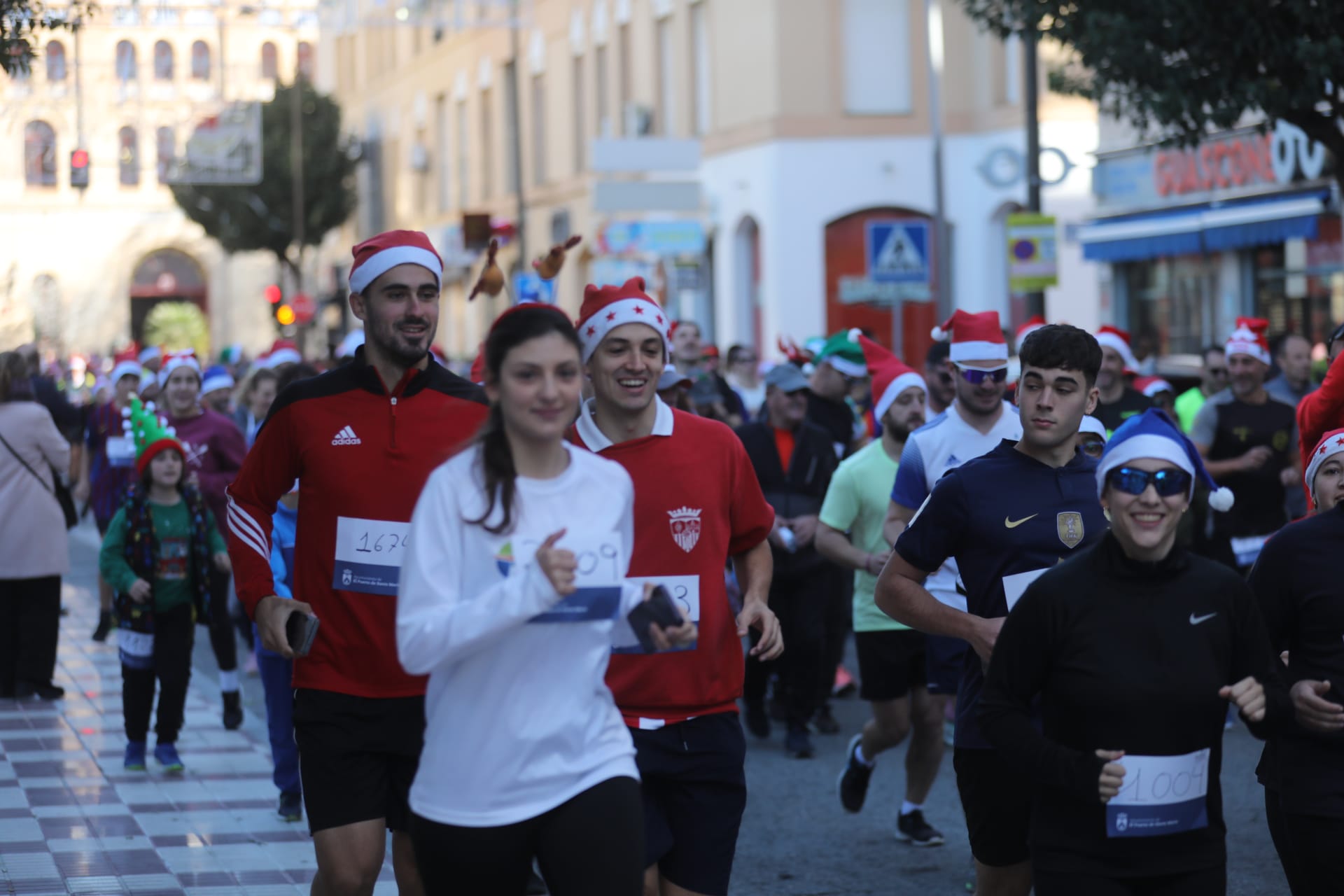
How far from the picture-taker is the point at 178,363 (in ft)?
41.9

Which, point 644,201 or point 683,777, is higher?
point 644,201

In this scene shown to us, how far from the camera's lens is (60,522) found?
40.5 ft

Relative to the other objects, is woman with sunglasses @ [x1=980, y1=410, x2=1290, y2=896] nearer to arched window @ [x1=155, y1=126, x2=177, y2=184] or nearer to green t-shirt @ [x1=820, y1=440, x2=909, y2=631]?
green t-shirt @ [x1=820, y1=440, x2=909, y2=631]

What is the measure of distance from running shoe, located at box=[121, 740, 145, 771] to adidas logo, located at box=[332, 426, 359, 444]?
4.86m

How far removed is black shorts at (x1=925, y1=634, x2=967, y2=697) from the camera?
8031 mm

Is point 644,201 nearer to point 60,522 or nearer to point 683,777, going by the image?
A: point 60,522

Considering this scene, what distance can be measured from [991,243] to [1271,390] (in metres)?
20.6

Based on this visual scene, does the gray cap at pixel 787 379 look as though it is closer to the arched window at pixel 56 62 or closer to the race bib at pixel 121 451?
the arched window at pixel 56 62

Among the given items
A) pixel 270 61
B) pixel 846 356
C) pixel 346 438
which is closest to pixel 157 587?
pixel 846 356

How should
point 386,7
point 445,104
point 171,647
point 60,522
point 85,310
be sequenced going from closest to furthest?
point 171,647 < point 60,522 < point 386,7 < point 445,104 < point 85,310

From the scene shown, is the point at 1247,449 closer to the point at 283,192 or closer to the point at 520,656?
the point at 520,656

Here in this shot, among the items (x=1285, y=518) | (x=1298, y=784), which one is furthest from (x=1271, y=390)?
(x=1298, y=784)

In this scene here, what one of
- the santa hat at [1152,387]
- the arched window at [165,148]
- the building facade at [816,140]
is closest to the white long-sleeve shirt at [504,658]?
the santa hat at [1152,387]

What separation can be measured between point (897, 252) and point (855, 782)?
10534 millimetres
